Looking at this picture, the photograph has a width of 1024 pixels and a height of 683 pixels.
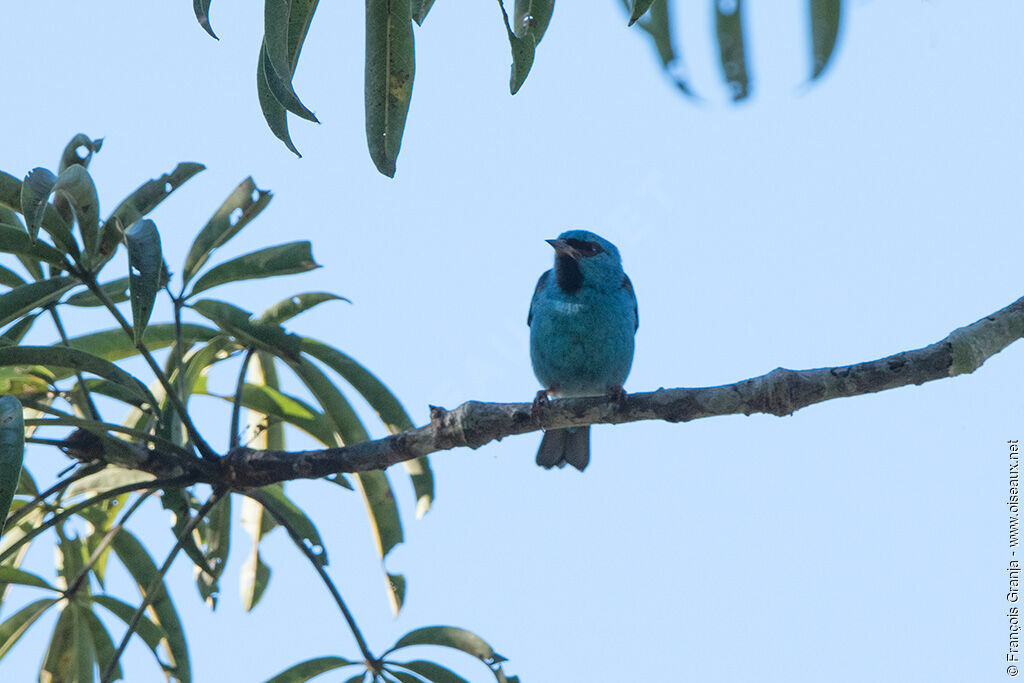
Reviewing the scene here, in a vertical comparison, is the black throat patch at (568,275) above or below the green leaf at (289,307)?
above

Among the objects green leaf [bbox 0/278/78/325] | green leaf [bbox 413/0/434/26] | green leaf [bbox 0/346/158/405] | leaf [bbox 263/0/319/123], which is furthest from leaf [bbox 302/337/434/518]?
green leaf [bbox 413/0/434/26]

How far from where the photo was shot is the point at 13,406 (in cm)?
259

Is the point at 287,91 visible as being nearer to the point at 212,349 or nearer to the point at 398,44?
the point at 398,44

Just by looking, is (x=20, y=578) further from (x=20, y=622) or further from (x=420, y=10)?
(x=420, y=10)

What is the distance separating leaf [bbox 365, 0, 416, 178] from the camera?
3047 millimetres

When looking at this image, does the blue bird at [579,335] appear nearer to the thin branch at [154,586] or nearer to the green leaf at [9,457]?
the thin branch at [154,586]

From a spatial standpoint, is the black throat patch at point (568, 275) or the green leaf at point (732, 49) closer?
the green leaf at point (732, 49)

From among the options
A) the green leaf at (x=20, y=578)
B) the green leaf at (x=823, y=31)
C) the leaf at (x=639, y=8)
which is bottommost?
the green leaf at (x=20, y=578)

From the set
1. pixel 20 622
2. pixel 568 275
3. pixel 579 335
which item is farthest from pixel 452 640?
pixel 568 275

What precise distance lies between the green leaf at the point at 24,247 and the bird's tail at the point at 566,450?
2.67m

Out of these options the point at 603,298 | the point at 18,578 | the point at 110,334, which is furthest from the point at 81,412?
the point at 603,298

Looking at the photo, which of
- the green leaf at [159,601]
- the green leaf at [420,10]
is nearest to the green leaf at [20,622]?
the green leaf at [159,601]

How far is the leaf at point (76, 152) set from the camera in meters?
3.62

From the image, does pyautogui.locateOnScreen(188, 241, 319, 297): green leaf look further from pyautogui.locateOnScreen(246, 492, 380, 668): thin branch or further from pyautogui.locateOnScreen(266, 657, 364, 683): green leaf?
pyautogui.locateOnScreen(266, 657, 364, 683): green leaf
